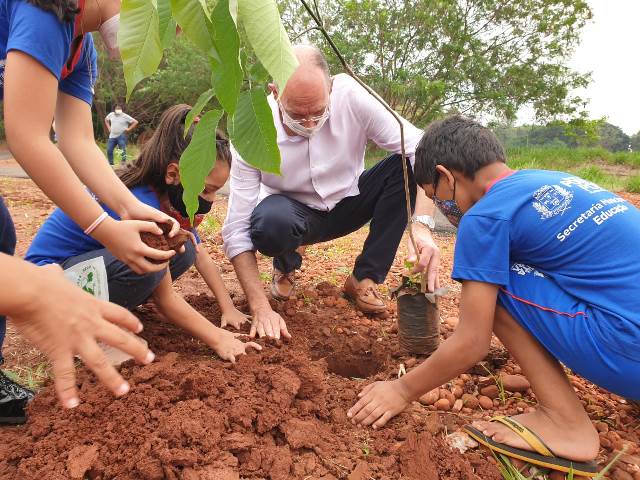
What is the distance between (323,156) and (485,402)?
4.49ft

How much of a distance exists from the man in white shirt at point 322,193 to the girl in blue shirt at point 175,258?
12.9 inches

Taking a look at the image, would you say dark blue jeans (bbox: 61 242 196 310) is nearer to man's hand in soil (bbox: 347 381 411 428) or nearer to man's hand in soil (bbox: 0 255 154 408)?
man's hand in soil (bbox: 347 381 411 428)

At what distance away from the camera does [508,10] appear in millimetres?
9539

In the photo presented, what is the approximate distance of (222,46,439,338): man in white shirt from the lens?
89.5 inches

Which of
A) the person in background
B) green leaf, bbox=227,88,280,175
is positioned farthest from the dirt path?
the person in background

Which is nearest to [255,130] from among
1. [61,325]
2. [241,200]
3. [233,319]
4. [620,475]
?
[61,325]

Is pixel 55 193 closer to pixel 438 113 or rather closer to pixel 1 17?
pixel 1 17

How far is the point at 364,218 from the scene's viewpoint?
2715 mm

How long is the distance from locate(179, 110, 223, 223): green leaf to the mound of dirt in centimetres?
75

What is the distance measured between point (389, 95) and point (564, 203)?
8746 millimetres

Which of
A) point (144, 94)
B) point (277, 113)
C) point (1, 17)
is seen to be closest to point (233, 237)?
point (277, 113)

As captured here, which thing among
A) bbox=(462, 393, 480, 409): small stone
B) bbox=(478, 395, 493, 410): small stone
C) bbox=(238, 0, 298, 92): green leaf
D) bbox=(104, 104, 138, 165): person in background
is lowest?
bbox=(104, 104, 138, 165): person in background

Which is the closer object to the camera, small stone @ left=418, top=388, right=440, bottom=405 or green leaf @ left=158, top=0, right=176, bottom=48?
green leaf @ left=158, top=0, right=176, bottom=48

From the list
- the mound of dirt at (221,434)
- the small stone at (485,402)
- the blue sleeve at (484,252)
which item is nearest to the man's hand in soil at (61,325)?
the mound of dirt at (221,434)
